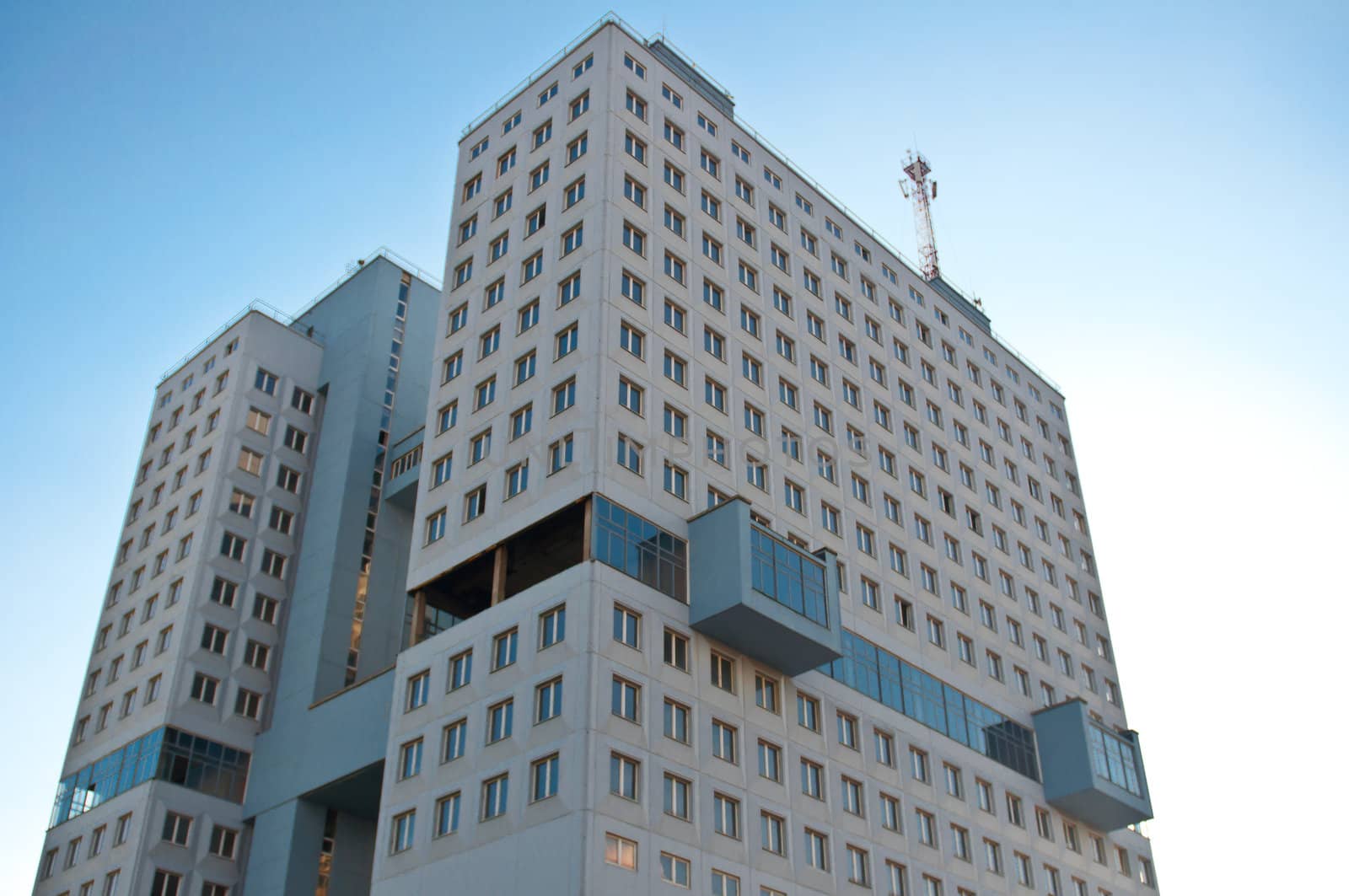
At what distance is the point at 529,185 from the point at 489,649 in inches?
1051

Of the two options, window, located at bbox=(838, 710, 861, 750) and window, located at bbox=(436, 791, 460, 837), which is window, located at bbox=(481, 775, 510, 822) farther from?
window, located at bbox=(838, 710, 861, 750)

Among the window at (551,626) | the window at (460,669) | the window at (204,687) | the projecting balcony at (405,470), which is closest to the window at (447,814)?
the window at (460,669)

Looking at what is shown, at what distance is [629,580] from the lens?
5156cm

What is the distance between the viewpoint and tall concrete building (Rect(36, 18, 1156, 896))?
50.1 meters

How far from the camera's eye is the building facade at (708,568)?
161 ft

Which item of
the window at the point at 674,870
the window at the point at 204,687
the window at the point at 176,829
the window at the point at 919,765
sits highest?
the window at the point at 204,687

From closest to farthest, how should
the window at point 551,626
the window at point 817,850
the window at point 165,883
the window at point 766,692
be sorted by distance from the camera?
the window at point 551,626 < the window at point 817,850 < the window at point 766,692 < the window at point 165,883

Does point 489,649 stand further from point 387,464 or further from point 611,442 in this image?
point 387,464

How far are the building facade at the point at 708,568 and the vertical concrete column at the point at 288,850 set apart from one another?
48.1ft

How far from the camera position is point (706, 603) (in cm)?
5291

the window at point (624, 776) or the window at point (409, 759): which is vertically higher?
the window at point (409, 759)

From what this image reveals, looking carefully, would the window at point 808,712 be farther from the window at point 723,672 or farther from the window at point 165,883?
the window at point 165,883

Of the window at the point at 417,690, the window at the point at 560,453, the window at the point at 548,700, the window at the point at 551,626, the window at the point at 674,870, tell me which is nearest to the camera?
the window at the point at 674,870

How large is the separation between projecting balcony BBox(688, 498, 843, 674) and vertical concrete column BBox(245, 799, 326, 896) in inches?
1016
